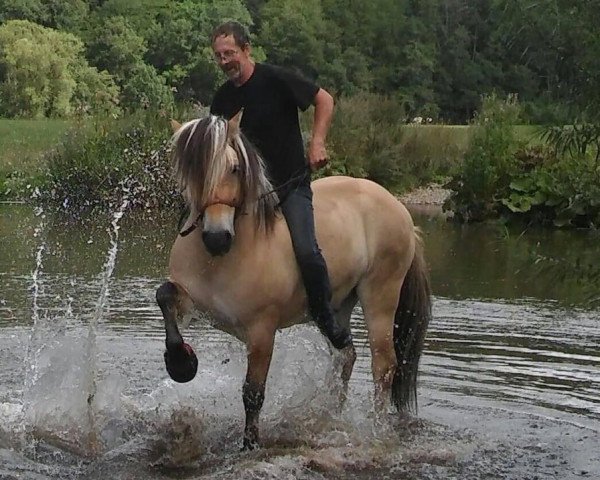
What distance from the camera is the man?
6168 mm

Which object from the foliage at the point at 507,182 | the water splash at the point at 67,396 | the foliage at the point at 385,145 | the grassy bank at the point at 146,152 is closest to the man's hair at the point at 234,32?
the water splash at the point at 67,396

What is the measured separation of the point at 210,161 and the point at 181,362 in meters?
1.13

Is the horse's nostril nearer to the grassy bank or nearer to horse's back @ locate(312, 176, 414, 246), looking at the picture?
horse's back @ locate(312, 176, 414, 246)

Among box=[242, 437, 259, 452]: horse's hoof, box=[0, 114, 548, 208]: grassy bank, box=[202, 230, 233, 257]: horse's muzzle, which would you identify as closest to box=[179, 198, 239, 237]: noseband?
box=[202, 230, 233, 257]: horse's muzzle

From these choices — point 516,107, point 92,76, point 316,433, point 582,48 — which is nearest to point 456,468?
point 316,433

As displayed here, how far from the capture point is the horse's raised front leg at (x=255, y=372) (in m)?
6.04

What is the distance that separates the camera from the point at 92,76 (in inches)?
2324

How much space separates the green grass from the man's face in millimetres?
19261

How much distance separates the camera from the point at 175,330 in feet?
19.1

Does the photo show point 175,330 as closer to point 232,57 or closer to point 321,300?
point 321,300

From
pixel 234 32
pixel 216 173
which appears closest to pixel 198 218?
pixel 216 173

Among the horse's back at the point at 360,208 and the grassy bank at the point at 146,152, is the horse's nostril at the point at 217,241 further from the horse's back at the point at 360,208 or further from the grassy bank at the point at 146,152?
the grassy bank at the point at 146,152

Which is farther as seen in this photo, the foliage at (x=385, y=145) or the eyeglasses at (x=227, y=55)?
the foliage at (x=385, y=145)

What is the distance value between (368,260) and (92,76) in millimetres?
54187
